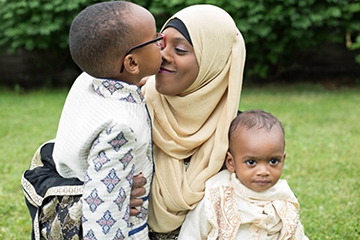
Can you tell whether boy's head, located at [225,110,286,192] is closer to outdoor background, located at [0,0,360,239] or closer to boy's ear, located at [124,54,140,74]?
boy's ear, located at [124,54,140,74]

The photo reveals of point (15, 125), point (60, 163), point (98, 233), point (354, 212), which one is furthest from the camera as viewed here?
point (15, 125)

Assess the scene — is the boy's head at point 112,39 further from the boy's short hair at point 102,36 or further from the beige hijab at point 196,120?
the beige hijab at point 196,120

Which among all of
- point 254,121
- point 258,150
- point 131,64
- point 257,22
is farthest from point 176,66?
point 257,22

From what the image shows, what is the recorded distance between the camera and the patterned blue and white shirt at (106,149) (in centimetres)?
239

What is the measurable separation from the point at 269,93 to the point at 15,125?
4.45 m

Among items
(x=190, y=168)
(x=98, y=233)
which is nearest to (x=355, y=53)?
(x=190, y=168)

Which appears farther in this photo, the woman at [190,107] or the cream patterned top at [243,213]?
the woman at [190,107]

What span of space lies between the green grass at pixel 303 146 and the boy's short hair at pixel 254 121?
154cm

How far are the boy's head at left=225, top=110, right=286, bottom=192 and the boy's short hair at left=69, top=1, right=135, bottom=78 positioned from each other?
73 cm

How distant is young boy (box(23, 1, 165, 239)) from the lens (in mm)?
2396

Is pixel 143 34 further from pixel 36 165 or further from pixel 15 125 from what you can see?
pixel 15 125

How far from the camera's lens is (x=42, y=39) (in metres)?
9.98

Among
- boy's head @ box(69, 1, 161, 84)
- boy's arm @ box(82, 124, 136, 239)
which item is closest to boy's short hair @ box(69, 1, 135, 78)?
boy's head @ box(69, 1, 161, 84)

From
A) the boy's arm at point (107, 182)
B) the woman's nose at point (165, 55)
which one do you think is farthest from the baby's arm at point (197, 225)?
the woman's nose at point (165, 55)
